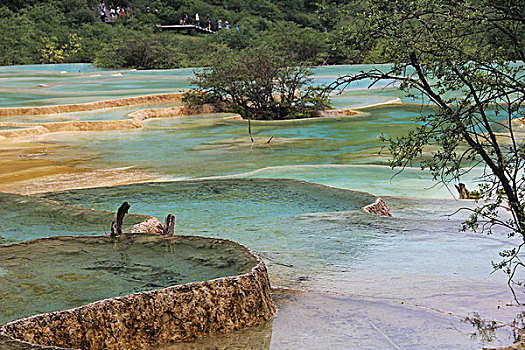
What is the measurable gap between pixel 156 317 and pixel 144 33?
36.2m

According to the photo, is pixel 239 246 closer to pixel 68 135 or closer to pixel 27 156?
pixel 27 156

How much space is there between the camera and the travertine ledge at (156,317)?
305 centimetres

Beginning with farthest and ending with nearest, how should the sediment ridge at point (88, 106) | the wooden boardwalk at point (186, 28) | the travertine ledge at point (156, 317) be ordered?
1. the wooden boardwalk at point (186, 28)
2. the sediment ridge at point (88, 106)
3. the travertine ledge at point (156, 317)

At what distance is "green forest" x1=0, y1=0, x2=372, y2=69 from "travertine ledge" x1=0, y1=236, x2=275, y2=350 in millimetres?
19760

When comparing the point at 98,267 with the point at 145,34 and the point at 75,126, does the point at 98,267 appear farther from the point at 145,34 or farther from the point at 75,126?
the point at 145,34

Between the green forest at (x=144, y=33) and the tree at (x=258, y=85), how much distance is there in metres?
5.58

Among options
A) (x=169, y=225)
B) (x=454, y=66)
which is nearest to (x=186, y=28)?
(x=169, y=225)

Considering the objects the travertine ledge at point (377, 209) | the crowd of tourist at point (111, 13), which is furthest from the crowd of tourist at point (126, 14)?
the travertine ledge at point (377, 209)

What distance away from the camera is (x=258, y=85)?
56.0 feet

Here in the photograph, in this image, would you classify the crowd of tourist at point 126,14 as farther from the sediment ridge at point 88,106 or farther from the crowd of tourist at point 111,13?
the sediment ridge at point 88,106

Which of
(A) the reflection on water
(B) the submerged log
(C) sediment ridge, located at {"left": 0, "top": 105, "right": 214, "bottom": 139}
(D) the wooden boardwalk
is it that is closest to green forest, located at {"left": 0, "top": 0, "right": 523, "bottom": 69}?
(D) the wooden boardwalk

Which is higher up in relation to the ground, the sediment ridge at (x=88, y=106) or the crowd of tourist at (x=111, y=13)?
the crowd of tourist at (x=111, y=13)

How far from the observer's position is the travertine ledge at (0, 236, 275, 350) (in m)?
3.05

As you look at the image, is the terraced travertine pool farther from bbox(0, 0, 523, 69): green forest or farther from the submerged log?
bbox(0, 0, 523, 69): green forest
